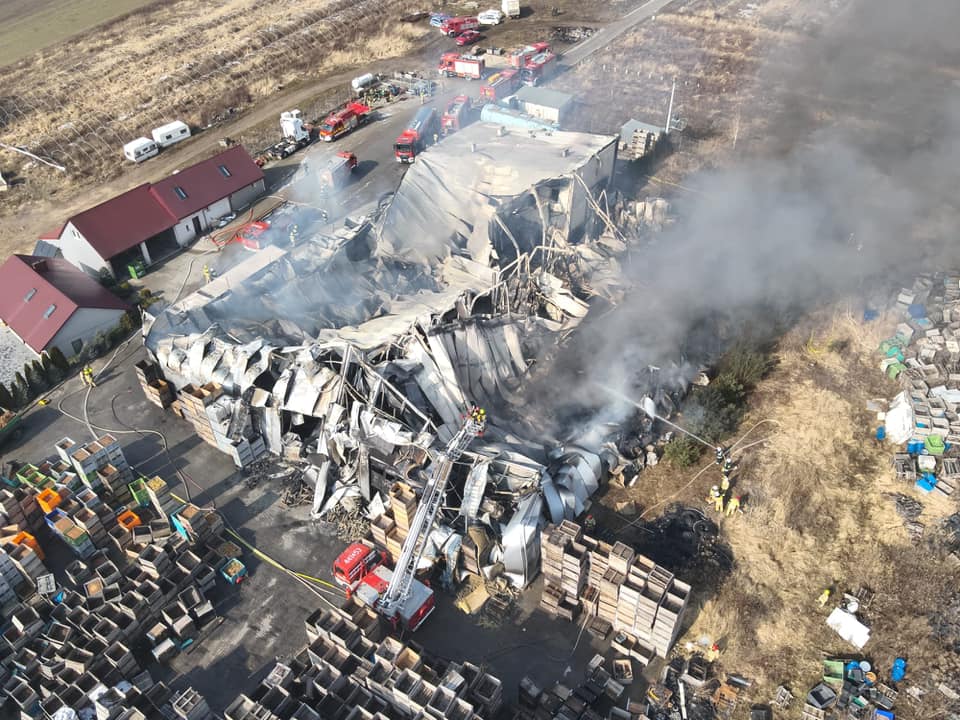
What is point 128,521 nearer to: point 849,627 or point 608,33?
point 849,627

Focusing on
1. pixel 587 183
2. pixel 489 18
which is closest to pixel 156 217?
pixel 587 183

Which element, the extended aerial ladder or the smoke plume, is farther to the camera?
the smoke plume

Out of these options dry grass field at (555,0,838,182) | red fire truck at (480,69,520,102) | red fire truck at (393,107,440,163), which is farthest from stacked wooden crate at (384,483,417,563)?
red fire truck at (480,69,520,102)

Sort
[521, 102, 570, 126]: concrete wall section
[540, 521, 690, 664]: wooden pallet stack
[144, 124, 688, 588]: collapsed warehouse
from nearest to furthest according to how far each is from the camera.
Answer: [540, 521, 690, 664]: wooden pallet stack → [144, 124, 688, 588]: collapsed warehouse → [521, 102, 570, 126]: concrete wall section

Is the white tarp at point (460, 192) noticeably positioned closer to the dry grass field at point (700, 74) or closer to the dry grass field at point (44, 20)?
the dry grass field at point (700, 74)

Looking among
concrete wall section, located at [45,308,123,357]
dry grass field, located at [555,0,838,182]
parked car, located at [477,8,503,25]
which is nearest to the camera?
concrete wall section, located at [45,308,123,357]

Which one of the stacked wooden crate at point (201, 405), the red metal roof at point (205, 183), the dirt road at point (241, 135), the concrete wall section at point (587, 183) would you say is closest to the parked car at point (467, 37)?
the dirt road at point (241, 135)

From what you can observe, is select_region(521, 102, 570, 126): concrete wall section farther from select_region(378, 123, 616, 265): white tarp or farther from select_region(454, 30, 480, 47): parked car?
select_region(454, 30, 480, 47): parked car
